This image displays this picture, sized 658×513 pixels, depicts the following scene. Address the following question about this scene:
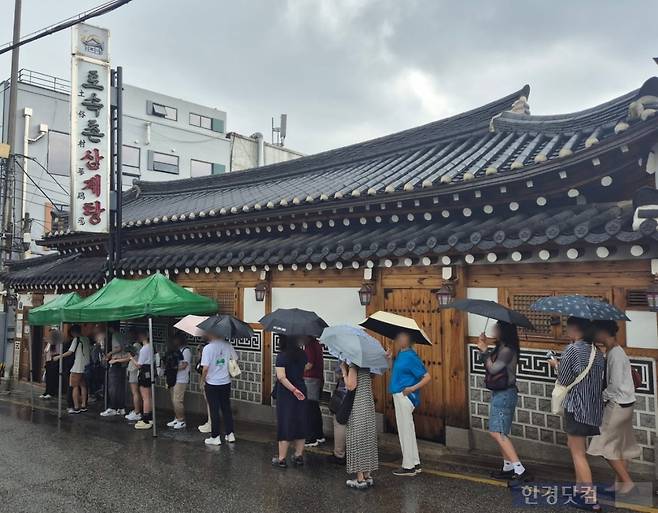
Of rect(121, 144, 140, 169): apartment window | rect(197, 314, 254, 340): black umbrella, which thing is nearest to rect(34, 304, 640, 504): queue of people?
rect(197, 314, 254, 340): black umbrella

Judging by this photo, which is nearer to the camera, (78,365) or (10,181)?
(78,365)

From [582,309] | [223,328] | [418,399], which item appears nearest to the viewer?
[582,309]

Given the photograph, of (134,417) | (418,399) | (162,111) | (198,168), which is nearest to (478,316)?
(418,399)

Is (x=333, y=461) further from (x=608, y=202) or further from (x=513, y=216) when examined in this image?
(x=608, y=202)

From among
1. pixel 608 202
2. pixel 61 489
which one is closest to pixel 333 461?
pixel 61 489

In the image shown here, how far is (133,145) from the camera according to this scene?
103 ft

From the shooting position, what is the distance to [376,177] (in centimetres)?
995

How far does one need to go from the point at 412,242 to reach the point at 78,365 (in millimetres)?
8173

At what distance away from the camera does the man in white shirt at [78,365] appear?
1124 cm

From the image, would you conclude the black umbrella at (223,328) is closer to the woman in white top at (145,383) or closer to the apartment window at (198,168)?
the woman in white top at (145,383)

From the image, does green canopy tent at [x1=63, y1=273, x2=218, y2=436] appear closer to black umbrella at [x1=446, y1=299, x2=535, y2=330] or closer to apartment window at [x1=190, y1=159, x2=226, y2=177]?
black umbrella at [x1=446, y1=299, x2=535, y2=330]

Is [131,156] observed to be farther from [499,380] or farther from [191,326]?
[499,380]

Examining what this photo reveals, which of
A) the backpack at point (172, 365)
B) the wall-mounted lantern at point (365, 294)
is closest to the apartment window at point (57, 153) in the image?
the backpack at point (172, 365)

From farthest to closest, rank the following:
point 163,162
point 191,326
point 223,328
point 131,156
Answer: point 163,162 → point 131,156 → point 191,326 → point 223,328
